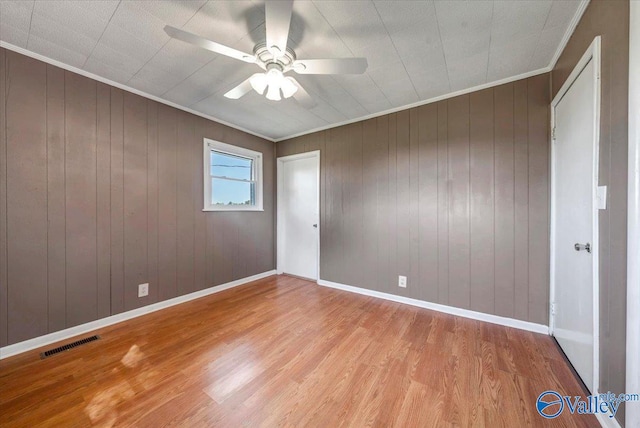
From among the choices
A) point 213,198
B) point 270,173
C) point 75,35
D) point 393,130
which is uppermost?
point 75,35

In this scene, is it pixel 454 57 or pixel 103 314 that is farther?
pixel 103 314

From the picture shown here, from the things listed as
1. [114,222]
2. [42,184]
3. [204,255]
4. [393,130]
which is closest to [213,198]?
[204,255]

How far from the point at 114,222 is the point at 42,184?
1.89 feet

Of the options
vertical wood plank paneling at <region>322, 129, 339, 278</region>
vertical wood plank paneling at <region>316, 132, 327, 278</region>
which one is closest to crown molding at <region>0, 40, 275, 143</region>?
vertical wood plank paneling at <region>316, 132, 327, 278</region>

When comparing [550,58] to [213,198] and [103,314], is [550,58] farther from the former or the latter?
[103,314]

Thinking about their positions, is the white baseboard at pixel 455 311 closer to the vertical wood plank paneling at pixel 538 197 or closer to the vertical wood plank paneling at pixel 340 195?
the vertical wood plank paneling at pixel 538 197

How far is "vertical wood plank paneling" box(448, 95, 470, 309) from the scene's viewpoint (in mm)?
2430

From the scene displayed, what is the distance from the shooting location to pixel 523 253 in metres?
2.17

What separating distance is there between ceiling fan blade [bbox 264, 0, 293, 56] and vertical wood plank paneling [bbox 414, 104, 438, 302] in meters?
1.91

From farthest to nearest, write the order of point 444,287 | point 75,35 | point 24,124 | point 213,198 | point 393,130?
point 213,198 < point 393,130 < point 444,287 < point 24,124 < point 75,35

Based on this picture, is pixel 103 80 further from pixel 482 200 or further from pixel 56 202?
pixel 482 200

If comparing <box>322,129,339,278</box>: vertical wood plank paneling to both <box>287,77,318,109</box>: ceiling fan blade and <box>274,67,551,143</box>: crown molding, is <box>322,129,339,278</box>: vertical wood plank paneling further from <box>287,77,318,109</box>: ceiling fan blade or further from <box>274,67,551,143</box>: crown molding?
<box>287,77,318,109</box>: ceiling fan blade

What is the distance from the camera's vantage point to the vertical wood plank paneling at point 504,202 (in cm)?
221

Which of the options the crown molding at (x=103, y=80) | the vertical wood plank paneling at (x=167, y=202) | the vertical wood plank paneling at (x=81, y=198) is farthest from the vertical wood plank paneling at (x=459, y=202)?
the vertical wood plank paneling at (x=81, y=198)
